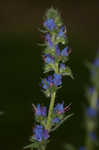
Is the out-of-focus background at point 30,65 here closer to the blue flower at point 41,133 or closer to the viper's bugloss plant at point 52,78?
the viper's bugloss plant at point 52,78

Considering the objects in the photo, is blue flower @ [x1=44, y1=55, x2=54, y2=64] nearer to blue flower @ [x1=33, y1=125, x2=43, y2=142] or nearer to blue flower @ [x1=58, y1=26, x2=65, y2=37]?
blue flower @ [x1=58, y1=26, x2=65, y2=37]

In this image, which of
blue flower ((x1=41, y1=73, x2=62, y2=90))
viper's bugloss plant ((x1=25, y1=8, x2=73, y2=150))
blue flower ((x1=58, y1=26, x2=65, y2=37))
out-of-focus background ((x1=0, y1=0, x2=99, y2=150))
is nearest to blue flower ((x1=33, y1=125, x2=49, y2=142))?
viper's bugloss plant ((x1=25, y1=8, x2=73, y2=150))

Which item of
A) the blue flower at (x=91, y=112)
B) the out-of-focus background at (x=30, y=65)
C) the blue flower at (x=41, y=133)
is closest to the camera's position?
the blue flower at (x=41, y=133)

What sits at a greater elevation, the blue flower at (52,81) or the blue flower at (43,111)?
the blue flower at (52,81)

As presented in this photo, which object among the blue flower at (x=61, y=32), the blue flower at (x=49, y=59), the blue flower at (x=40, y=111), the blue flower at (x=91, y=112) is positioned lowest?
the blue flower at (x=40, y=111)

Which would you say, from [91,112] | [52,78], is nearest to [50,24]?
[52,78]

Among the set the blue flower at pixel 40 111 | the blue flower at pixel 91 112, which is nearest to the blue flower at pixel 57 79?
the blue flower at pixel 40 111

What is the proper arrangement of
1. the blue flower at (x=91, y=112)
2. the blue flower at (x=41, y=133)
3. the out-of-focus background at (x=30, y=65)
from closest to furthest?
the blue flower at (x=41, y=133)
the blue flower at (x=91, y=112)
the out-of-focus background at (x=30, y=65)

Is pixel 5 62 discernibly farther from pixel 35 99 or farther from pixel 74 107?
pixel 74 107

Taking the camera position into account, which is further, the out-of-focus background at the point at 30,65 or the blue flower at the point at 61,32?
the out-of-focus background at the point at 30,65
